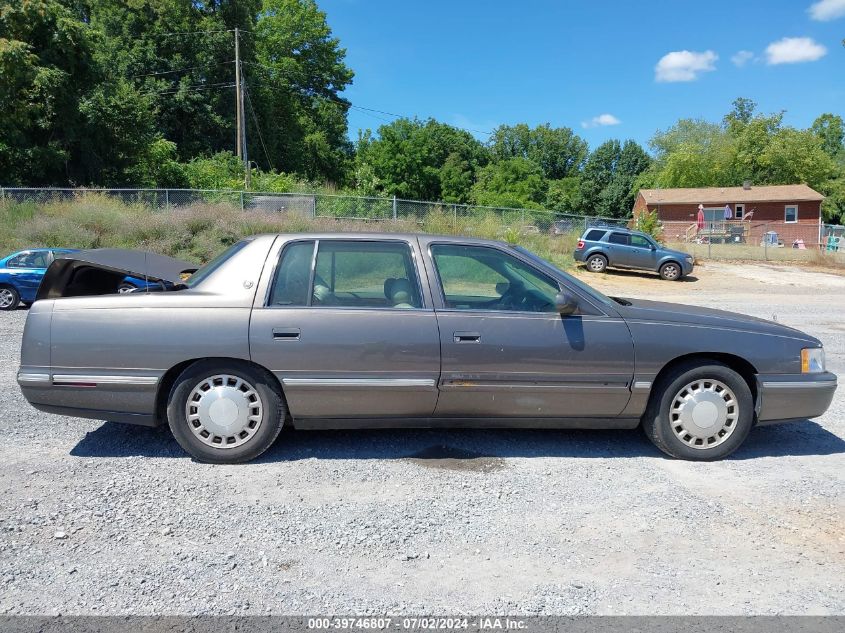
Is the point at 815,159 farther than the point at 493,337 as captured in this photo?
Yes

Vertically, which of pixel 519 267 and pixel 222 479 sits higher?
pixel 519 267

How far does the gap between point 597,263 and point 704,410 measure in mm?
18965

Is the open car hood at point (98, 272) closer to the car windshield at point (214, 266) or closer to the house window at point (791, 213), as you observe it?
Answer: the car windshield at point (214, 266)

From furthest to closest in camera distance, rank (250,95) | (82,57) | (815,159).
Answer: (815,159) < (250,95) < (82,57)

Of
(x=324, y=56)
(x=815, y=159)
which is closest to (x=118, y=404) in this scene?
(x=324, y=56)

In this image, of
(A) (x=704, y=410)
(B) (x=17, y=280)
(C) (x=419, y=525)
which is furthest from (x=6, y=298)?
(A) (x=704, y=410)

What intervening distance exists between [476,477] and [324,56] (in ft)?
196

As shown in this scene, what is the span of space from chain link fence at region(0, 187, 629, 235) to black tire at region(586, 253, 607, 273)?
3.17 meters

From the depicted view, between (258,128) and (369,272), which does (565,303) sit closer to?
(369,272)

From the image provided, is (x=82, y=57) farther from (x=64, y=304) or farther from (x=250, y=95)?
(x=64, y=304)

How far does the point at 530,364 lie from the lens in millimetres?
4348

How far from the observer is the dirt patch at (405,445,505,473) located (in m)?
4.38

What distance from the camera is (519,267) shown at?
183 inches

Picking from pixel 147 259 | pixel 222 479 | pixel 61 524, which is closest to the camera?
pixel 61 524
